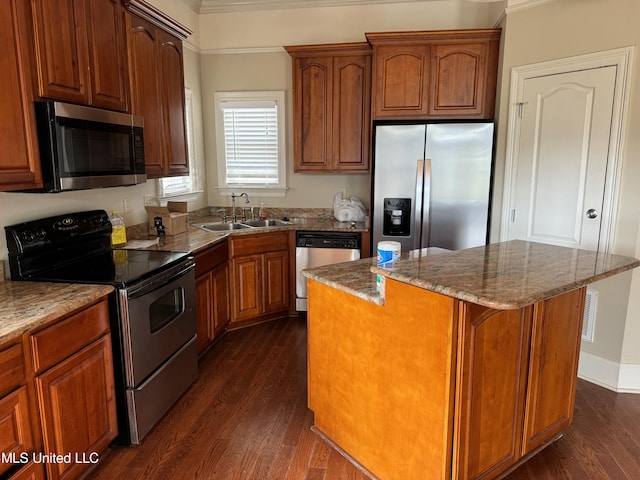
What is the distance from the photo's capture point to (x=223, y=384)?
2863 millimetres

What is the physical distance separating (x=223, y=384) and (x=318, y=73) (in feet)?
9.10

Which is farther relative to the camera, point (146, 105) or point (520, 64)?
point (520, 64)

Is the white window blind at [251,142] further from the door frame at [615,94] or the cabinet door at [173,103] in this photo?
the door frame at [615,94]

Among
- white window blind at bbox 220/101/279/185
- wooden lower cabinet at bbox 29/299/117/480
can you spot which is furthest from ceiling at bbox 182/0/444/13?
wooden lower cabinet at bbox 29/299/117/480

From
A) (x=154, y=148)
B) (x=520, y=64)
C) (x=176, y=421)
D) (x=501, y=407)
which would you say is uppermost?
(x=520, y=64)

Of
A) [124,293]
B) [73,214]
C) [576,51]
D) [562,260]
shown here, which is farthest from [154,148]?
[576,51]

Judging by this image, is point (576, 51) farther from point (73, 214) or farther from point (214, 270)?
point (73, 214)

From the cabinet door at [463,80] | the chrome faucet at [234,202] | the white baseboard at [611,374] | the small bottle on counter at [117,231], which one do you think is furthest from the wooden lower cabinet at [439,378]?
the chrome faucet at [234,202]

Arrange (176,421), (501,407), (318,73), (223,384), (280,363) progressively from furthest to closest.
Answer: (318,73) < (280,363) < (223,384) < (176,421) < (501,407)

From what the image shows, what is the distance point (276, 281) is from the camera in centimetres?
396

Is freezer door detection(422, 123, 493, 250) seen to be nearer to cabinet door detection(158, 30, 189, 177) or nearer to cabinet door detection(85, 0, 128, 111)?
cabinet door detection(158, 30, 189, 177)

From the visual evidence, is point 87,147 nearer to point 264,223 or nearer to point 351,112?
point 264,223

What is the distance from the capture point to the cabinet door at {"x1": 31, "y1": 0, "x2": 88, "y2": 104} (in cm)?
191

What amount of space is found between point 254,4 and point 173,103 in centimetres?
167
